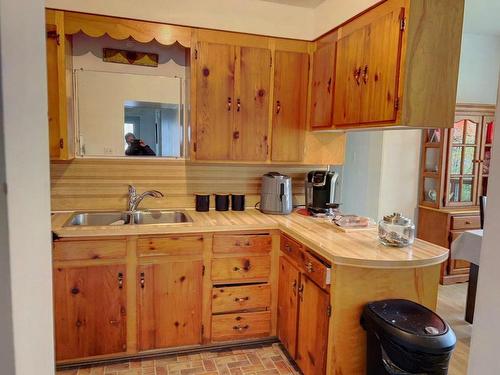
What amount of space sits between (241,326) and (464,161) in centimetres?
300

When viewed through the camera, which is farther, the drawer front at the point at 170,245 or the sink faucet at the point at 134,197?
the sink faucet at the point at 134,197

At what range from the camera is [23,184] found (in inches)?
27.5

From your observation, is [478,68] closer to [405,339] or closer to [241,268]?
[241,268]

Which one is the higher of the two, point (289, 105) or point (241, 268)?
point (289, 105)

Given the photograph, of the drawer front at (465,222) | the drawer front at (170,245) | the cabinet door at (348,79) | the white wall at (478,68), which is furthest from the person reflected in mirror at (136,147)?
the white wall at (478,68)

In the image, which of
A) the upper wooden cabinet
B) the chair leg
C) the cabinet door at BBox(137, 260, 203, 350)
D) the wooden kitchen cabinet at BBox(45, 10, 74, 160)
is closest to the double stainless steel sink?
the cabinet door at BBox(137, 260, 203, 350)

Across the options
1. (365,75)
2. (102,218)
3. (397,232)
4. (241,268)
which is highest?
(365,75)

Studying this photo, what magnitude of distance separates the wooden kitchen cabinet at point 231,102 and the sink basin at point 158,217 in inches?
20.0

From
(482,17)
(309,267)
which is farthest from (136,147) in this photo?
(482,17)

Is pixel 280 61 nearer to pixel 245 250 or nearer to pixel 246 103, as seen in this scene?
pixel 246 103

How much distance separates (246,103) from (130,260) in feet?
4.50

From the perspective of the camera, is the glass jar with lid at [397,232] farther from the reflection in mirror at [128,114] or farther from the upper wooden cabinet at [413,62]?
the reflection in mirror at [128,114]

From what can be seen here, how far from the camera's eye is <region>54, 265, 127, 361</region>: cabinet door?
Answer: 7.23 feet

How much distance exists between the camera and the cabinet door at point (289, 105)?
275 cm
